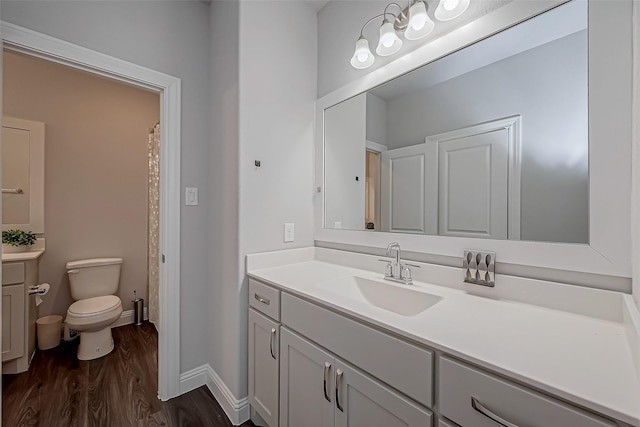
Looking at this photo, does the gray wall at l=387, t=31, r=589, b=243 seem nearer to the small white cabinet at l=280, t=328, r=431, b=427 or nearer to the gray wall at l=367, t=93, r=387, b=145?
the gray wall at l=367, t=93, r=387, b=145

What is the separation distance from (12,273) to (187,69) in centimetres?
190

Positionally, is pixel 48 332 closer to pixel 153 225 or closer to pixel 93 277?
pixel 93 277

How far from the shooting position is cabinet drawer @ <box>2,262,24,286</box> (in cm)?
191

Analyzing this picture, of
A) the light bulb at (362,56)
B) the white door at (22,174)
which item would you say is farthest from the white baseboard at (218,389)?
the light bulb at (362,56)

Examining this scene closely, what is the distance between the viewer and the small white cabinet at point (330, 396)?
84 cm

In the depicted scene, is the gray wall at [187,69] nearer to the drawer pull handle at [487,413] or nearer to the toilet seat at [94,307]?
the toilet seat at [94,307]

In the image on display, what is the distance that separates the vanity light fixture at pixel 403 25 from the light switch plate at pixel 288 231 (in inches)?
41.2

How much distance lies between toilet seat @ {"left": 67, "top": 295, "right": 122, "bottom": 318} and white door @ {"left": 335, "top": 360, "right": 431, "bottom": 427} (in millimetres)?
2144

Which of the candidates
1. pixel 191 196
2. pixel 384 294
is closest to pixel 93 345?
pixel 191 196

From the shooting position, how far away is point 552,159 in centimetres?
101

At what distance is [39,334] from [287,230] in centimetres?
236

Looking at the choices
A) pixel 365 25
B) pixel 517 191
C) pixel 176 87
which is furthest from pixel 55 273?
pixel 517 191

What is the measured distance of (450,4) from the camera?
1.19 meters

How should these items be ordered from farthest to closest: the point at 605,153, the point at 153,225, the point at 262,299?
the point at 153,225, the point at 262,299, the point at 605,153
